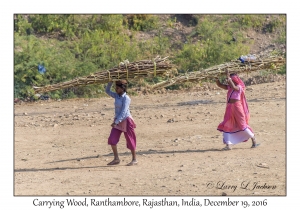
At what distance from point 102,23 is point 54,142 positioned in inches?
319

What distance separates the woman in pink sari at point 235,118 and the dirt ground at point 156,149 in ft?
0.64

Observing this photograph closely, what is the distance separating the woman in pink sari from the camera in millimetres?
9914

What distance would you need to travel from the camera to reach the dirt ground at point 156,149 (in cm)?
823

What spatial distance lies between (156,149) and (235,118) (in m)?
1.39

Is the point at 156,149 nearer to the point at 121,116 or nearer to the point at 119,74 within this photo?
the point at 121,116

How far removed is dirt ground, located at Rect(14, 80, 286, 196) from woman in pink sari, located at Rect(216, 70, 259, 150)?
0.20m

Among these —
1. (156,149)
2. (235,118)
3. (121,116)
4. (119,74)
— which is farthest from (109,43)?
(121,116)

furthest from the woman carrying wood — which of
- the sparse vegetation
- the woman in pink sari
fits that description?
the sparse vegetation

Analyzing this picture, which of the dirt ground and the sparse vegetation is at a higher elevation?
the sparse vegetation

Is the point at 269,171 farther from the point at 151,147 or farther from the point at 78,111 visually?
the point at 78,111

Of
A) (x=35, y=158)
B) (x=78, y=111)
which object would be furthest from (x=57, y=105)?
(x=35, y=158)

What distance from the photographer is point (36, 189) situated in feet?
27.1

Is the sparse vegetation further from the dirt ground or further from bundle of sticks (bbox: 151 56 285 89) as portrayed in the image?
bundle of sticks (bbox: 151 56 285 89)

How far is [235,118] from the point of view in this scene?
10.0 metres
